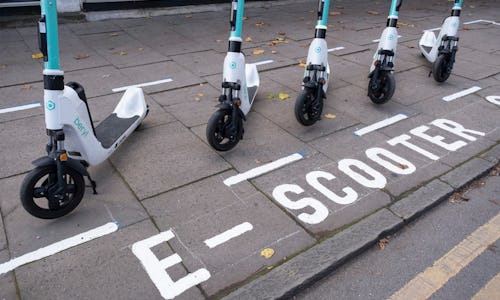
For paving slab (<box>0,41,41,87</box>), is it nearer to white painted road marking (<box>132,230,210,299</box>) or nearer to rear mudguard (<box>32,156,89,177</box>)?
rear mudguard (<box>32,156,89,177</box>)

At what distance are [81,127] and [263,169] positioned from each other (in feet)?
5.82

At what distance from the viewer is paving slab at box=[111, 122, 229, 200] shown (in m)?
3.91

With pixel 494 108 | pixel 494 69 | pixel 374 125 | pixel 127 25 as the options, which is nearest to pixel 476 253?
pixel 374 125

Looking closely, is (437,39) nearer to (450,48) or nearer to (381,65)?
(450,48)

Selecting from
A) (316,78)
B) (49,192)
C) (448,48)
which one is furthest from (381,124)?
(49,192)

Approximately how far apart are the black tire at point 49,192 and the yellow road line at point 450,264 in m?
2.58

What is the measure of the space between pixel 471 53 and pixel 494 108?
293 cm

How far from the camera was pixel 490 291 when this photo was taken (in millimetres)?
2961

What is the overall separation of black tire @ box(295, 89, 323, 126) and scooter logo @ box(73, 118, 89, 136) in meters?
2.27

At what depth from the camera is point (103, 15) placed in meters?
9.36

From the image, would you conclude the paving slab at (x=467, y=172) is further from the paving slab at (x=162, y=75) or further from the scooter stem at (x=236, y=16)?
the paving slab at (x=162, y=75)

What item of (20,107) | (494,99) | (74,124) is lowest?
(20,107)

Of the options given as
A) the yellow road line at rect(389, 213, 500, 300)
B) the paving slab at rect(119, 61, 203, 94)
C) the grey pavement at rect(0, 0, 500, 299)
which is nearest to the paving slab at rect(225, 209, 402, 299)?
the grey pavement at rect(0, 0, 500, 299)

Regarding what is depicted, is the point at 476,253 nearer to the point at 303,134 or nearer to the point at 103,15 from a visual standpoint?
the point at 303,134
